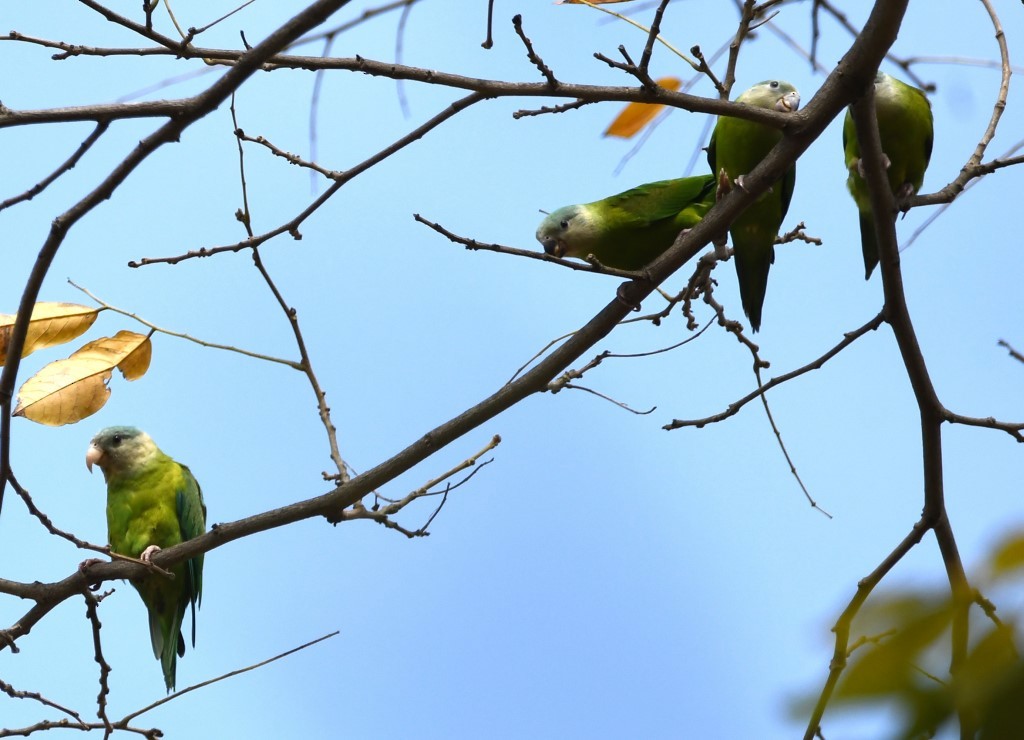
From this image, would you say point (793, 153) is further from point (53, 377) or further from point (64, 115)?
point (53, 377)

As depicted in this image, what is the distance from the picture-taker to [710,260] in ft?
9.28

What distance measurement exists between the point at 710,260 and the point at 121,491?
3.01 meters

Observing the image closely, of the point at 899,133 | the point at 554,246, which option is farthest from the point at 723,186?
the point at 899,133

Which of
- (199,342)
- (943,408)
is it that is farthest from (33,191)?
(943,408)

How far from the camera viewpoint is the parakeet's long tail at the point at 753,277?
A: 4094mm

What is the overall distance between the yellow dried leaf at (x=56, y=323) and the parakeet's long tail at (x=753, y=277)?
2.43 meters

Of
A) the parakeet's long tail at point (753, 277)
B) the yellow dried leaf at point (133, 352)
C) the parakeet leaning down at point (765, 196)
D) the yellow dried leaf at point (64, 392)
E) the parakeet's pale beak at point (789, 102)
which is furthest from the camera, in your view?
the parakeet's long tail at point (753, 277)

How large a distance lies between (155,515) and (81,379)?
165cm

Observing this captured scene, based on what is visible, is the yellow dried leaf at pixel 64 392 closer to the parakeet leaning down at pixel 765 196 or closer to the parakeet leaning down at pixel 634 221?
the parakeet leaning down at pixel 634 221

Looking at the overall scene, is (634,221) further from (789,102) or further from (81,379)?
(81,379)

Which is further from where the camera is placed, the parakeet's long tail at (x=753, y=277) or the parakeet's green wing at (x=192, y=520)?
the parakeet's green wing at (x=192, y=520)

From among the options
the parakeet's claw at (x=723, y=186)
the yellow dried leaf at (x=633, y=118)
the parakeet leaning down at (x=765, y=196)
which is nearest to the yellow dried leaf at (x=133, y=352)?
the yellow dried leaf at (x=633, y=118)

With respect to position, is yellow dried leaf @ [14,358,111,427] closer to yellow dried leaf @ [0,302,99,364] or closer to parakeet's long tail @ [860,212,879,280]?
yellow dried leaf @ [0,302,99,364]

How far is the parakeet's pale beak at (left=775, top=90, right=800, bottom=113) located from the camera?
3984 millimetres
